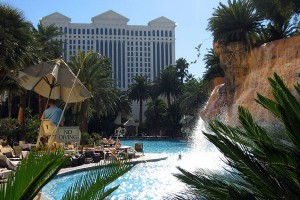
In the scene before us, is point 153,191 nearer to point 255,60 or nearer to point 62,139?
point 62,139

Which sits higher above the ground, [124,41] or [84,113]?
[124,41]

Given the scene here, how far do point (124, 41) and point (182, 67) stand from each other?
2073 inches

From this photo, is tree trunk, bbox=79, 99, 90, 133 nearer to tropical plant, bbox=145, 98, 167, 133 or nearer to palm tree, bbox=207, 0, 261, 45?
palm tree, bbox=207, 0, 261, 45

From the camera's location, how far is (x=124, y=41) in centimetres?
11512

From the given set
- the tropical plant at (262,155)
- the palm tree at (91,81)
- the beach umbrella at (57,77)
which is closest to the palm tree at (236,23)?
the palm tree at (91,81)

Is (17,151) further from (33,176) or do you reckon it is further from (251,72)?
(33,176)

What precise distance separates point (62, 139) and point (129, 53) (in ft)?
370

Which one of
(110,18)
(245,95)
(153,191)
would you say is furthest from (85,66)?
→ (110,18)

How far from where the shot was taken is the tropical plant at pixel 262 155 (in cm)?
277

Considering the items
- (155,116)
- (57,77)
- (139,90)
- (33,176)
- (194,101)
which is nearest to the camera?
(33,176)

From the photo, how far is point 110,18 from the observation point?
112 meters

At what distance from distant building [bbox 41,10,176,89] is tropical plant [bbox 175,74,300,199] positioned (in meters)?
110

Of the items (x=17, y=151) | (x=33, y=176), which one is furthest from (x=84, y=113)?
(x=33, y=176)

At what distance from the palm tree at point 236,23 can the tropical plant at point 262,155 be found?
23.2 meters
